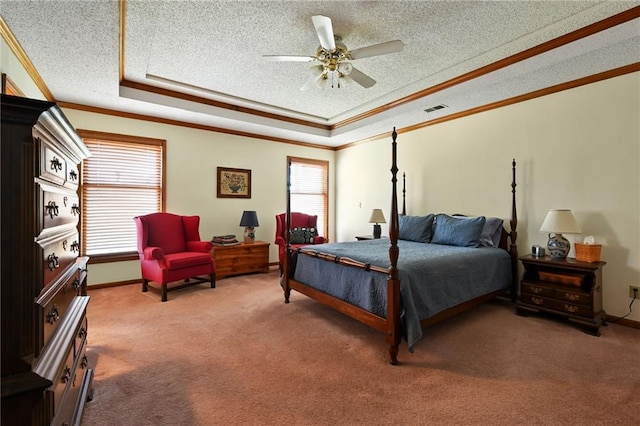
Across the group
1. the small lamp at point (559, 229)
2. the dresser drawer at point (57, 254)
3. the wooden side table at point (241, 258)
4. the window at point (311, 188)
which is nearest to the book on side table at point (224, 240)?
the wooden side table at point (241, 258)

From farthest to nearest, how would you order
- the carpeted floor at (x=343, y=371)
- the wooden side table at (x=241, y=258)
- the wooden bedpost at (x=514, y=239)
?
1. the wooden side table at (x=241, y=258)
2. the wooden bedpost at (x=514, y=239)
3. the carpeted floor at (x=343, y=371)

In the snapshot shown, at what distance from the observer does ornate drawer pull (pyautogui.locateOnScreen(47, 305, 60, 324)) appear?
3.54ft

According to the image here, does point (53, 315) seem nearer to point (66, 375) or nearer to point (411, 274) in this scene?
point (66, 375)

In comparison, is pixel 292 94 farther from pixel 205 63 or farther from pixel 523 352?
pixel 523 352

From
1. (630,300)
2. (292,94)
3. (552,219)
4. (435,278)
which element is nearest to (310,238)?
(292,94)

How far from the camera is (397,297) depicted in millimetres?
2350

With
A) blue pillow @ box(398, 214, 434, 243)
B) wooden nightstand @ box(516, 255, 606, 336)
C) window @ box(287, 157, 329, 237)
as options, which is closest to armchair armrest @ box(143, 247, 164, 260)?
window @ box(287, 157, 329, 237)

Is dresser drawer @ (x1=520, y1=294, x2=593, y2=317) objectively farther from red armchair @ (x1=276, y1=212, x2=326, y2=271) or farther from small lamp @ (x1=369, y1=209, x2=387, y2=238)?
red armchair @ (x1=276, y1=212, x2=326, y2=271)

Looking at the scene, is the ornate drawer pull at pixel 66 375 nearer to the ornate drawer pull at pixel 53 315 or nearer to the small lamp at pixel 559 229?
the ornate drawer pull at pixel 53 315

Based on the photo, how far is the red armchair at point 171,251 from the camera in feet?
12.6

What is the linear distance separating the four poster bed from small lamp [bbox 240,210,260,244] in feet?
5.58

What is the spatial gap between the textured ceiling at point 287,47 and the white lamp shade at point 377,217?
177 centimetres

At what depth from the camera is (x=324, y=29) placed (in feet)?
7.75

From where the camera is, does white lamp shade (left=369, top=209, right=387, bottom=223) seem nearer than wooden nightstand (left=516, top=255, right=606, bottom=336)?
No
